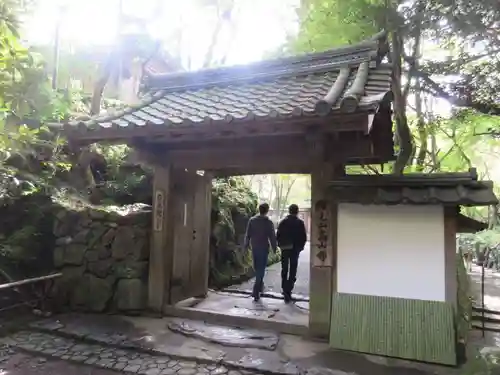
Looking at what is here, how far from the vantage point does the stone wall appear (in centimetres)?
670

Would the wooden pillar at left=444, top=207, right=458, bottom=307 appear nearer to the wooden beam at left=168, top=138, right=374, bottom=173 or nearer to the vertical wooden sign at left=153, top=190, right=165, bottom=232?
the wooden beam at left=168, top=138, right=374, bottom=173

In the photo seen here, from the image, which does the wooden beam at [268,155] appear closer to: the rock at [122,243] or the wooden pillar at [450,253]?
the wooden pillar at [450,253]

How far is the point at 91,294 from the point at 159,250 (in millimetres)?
1452

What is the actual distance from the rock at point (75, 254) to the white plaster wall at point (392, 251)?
4.49m

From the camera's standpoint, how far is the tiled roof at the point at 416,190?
15.0 feet

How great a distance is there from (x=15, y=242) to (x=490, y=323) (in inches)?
347

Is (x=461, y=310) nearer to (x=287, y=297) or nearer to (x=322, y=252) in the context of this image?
(x=322, y=252)

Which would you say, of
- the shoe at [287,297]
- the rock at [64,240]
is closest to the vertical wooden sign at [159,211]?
the rock at [64,240]

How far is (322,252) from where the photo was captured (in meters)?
5.58

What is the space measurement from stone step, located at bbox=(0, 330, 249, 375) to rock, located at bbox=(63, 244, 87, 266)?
1.39 metres

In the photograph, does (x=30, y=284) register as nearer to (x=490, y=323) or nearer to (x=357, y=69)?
(x=357, y=69)

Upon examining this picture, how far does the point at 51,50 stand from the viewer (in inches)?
441

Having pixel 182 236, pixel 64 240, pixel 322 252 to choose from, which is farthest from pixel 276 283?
pixel 64 240

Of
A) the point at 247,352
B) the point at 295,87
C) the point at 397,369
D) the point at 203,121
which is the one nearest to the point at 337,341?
the point at 397,369
